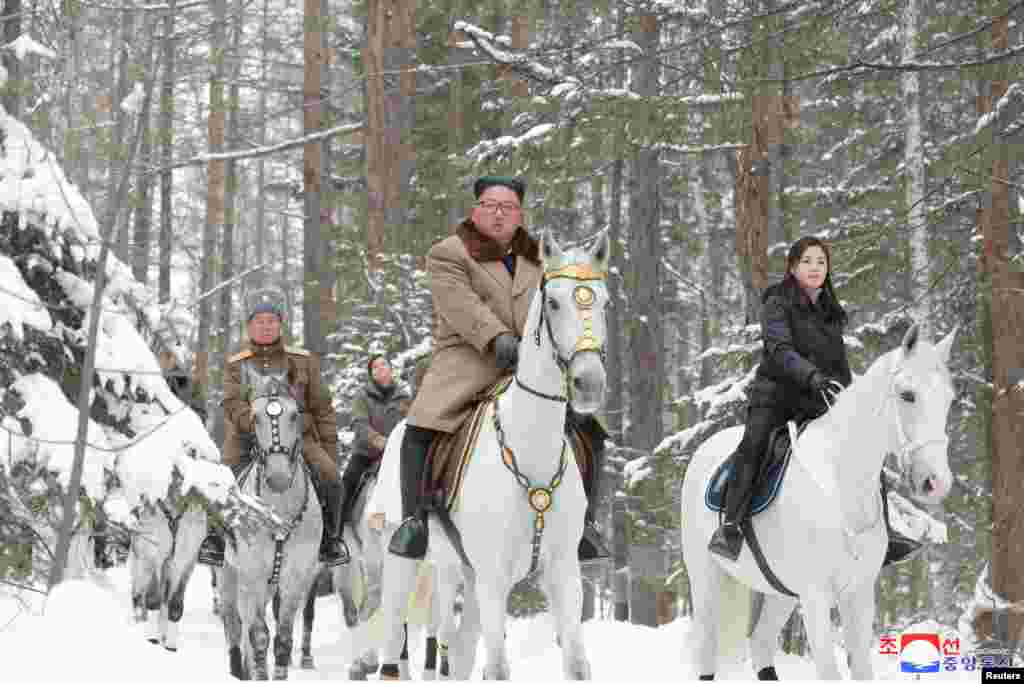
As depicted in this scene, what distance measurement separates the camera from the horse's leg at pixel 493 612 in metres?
6.54

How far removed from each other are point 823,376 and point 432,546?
2.49 metres

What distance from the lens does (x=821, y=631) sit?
287 inches

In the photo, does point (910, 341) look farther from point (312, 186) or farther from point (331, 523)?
point (312, 186)

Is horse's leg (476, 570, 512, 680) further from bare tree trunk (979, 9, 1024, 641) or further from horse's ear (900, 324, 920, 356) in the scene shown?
bare tree trunk (979, 9, 1024, 641)

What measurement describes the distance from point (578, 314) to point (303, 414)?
5.62m

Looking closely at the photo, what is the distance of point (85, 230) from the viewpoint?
823cm

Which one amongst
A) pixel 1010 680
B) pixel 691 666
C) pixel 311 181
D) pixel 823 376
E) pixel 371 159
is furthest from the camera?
pixel 311 181

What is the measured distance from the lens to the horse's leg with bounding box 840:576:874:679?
739cm

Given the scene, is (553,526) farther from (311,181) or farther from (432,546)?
(311,181)

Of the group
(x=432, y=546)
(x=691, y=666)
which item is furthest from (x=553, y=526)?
(x=691, y=666)

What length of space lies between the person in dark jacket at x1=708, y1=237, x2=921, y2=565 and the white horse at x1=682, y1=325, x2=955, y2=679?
0.19 m

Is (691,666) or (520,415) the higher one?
(520,415)

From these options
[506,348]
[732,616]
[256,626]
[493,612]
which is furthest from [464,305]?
[256,626]

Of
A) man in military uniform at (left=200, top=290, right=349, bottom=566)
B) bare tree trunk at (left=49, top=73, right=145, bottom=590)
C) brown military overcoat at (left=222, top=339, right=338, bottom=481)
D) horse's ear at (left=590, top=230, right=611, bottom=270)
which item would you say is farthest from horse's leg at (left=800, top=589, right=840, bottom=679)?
brown military overcoat at (left=222, top=339, right=338, bottom=481)
